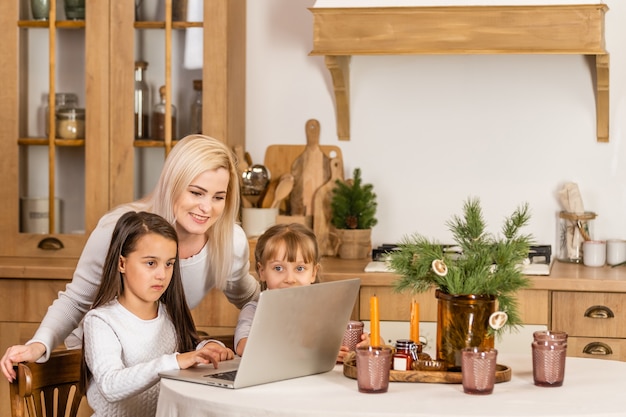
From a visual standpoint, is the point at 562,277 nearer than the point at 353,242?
Yes

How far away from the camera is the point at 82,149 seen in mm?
3623

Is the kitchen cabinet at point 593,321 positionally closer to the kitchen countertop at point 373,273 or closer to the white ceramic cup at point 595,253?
the kitchen countertop at point 373,273

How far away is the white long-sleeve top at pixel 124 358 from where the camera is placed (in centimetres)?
200

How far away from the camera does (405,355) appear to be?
6.58 ft

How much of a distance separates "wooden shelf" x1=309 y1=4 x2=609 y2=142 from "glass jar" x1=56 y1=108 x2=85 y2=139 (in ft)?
2.90

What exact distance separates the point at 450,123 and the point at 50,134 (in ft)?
4.70

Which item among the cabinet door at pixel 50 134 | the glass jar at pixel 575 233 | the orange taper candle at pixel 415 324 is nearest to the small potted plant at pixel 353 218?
the glass jar at pixel 575 233

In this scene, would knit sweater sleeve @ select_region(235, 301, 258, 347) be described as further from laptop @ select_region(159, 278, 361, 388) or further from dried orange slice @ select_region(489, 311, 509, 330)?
dried orange slice @ select_region(489, 311, 509, 330)

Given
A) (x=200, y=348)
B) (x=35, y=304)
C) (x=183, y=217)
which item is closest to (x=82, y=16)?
(x=35, y=304)

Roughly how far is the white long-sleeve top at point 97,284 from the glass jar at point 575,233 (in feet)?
4.49

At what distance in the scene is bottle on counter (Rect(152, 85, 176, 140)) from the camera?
11.8ft

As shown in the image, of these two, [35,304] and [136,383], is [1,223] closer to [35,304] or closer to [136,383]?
[35,304]

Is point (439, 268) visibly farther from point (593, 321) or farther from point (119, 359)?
point (593, 321)

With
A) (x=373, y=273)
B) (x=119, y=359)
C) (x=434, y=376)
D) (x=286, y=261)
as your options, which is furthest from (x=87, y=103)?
(x=434, y=376)
